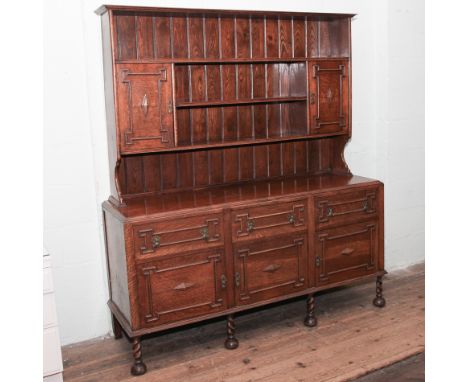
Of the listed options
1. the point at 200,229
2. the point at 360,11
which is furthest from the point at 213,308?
the point at 360,11

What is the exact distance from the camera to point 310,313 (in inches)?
133

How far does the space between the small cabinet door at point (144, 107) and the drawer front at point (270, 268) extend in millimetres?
779

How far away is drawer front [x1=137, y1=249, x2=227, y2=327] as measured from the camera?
2.85m

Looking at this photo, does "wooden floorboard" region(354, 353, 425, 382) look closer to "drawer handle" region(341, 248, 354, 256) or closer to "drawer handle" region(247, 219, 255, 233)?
"drawer handle" region(341, 248, 354, 256)

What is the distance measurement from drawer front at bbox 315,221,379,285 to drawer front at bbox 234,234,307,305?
5.2 inches

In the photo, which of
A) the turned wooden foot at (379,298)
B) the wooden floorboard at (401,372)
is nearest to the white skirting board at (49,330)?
the wooden floorboard at (401,372)

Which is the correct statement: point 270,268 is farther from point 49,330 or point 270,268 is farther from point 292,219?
point 49,330

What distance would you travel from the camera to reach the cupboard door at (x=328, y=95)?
3428mm

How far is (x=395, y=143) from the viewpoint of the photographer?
13.6 ft

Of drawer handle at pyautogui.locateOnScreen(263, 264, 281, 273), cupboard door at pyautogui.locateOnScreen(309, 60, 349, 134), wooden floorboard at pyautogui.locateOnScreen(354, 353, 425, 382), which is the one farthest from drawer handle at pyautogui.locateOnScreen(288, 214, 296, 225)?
wooden floorboard at pyautogui.locateOnScreen(354, 353, 425, 382)

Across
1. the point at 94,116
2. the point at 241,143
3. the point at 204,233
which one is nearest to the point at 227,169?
the point at 241,143

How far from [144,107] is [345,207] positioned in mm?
1397

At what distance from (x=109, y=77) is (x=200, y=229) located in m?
0.98

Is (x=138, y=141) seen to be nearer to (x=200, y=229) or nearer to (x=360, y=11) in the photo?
(x=200, y=229)
